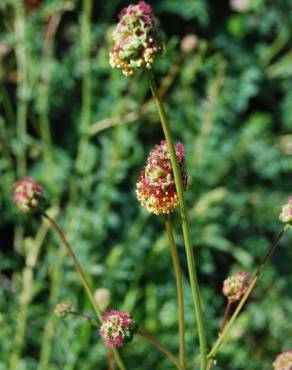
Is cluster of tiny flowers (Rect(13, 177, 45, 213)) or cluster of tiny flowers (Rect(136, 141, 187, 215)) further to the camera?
cluster of tiny flowers (Rect(13, 177, 45, 213))

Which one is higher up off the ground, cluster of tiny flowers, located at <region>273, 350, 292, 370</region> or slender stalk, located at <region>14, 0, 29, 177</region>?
slender stalk, located at <region>14, 0, 29, 177</region>

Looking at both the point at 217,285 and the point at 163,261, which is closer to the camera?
the point at 163,261

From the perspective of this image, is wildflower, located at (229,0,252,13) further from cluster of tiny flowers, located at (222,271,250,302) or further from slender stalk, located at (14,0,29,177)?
cluster of tiny flowers, located at (222,271,250,302)

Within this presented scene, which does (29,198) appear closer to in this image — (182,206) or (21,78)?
(182,206)

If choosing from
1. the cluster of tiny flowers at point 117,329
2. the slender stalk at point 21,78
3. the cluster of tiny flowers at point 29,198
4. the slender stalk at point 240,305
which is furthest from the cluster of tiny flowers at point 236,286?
the slender stalk at point 21,78

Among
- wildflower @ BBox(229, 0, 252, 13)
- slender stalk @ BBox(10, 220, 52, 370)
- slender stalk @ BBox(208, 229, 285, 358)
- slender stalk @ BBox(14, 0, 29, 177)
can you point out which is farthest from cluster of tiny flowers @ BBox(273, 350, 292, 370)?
wildflower @ BBox(229, 0, 252, 13)

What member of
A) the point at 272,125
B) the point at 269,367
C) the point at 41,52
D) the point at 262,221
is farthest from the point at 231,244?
the point at 41,52

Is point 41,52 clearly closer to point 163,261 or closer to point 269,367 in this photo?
point 163,261
